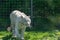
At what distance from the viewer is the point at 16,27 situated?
7551 mm

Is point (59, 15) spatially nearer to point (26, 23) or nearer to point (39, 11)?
point (39, 11)

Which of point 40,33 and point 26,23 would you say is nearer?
point 26,23

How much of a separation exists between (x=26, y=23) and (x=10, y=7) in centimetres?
324

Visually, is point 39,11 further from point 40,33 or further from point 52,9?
point 40,33

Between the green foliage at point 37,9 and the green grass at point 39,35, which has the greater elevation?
the green foliage at point 37,9

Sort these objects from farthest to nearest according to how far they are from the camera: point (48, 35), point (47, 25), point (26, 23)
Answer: point (47, 25) → point (48, 35) → point (26, 23)

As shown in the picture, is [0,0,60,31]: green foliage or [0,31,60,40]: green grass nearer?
[0,31,60,40]: green grass

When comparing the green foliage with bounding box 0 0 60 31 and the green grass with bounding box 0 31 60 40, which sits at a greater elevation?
the green foliage with bounding box 0 0 60 31

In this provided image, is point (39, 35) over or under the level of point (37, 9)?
under

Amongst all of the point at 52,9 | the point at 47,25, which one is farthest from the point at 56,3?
the point at 47,25

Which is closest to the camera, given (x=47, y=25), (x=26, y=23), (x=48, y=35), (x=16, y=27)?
(x=26, y=23)

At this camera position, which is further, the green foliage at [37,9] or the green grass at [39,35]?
the green foliage at [37,9]

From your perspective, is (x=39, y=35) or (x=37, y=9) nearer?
(x=39, y=35)

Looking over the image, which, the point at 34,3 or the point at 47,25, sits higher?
the point at 34,3
